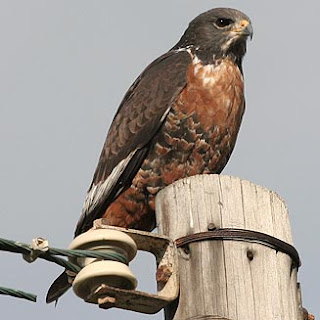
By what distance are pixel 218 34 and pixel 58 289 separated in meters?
2.42

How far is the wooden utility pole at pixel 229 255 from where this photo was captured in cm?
444

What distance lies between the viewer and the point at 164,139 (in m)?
7.20

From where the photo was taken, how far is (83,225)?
7.10 meters

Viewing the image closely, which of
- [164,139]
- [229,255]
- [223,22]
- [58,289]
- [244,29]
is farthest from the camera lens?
[223,22]

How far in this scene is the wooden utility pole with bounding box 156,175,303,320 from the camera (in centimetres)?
444

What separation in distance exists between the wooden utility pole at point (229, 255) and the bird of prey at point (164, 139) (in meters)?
2.24

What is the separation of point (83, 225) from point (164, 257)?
8.11 feet

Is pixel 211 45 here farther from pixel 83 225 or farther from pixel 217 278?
pixel 217 278

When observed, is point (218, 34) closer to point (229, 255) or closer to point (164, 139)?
point (164, 139)

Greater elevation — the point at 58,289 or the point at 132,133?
the point at 132,133

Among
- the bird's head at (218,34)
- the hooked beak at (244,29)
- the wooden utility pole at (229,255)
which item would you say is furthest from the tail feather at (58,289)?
the hooked beak at (244,29)

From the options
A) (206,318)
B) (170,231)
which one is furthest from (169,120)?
(206,318)

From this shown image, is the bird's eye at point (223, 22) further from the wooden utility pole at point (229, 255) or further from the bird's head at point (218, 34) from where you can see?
the wooden utility pole at point (229, 255)

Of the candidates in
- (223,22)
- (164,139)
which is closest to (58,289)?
(164,139)
